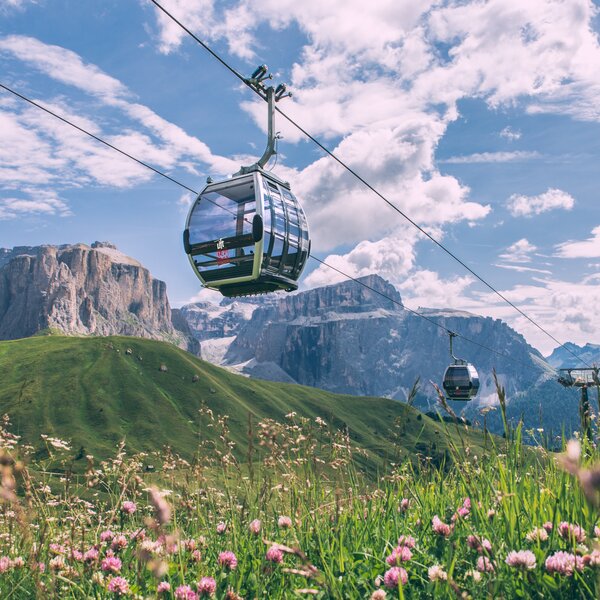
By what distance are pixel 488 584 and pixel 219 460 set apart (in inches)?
137

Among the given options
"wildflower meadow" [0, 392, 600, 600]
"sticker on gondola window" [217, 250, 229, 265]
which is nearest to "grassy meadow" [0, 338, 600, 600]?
"wildflower meadow" [0, 392, 600, 600]

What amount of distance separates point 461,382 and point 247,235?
22553mm

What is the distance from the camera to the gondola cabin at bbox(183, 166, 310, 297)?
45.8 ft

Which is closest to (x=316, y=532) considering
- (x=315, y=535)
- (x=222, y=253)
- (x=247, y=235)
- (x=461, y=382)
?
(x=315, y=535)

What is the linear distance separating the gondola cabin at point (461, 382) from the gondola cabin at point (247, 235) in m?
20.2

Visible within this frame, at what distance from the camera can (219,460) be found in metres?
6.09

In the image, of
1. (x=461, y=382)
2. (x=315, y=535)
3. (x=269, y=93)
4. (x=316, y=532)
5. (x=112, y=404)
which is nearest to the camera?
(x=316, y=532)

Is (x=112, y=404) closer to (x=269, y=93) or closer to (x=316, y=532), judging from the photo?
(x=269, y=93)

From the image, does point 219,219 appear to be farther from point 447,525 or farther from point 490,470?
point 447,525

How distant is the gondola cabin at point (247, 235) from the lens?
13969 millimetres

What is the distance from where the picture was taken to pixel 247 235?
13.9 metres

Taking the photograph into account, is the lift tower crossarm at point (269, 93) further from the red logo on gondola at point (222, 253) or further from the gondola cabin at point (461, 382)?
the gondola cabin at point (461, 382)

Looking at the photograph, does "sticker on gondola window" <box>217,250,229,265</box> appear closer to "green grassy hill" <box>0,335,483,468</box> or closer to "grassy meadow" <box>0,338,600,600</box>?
"grassy meadow" <box>0,338,600,600</box>

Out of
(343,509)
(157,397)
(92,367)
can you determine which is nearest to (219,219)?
(343,509)
